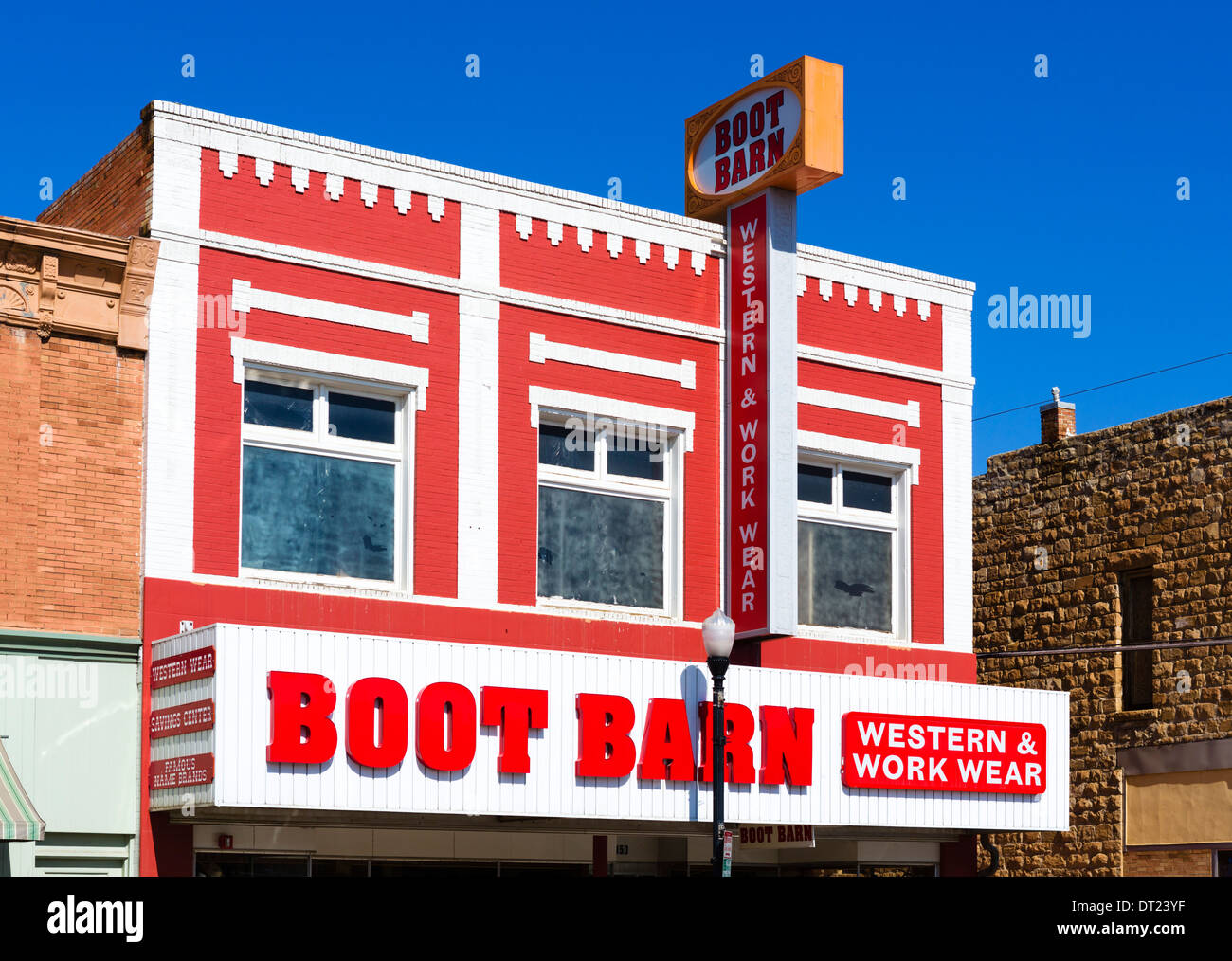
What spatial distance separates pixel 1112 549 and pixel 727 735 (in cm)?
1284

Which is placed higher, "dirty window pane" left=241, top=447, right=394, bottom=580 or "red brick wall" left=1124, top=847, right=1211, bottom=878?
"dirty window pane" left=241, top=447, right=394, bottom=580

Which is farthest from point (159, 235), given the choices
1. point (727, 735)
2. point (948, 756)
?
point (948, 756)

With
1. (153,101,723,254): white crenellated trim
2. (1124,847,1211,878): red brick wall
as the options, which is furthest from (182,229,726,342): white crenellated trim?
(1124,847,1211,878): red brick wall

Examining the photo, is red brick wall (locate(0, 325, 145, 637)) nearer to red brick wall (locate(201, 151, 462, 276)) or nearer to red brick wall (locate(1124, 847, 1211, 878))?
red brick wall (locate(201, 151, 462, 276))

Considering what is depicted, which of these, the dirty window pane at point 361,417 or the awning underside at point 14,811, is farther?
the dirty window pane at point 361,417

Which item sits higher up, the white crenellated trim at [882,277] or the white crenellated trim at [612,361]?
the white crenellated trim at [882,277]

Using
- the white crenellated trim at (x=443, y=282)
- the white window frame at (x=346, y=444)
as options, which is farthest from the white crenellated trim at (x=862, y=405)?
the white window frame at (x=346, y=444)

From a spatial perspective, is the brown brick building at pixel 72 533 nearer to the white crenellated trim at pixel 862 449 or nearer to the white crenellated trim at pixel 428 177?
the white crenellated trim at pixel 428 177

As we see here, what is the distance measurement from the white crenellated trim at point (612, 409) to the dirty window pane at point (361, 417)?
171 centimetres

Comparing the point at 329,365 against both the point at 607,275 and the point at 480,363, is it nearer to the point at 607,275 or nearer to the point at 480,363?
the point at 480,363

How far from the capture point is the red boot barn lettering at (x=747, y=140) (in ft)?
67.8

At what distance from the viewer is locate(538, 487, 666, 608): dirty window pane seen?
20000 mm

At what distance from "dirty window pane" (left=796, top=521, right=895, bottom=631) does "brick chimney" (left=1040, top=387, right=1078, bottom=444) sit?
927cm

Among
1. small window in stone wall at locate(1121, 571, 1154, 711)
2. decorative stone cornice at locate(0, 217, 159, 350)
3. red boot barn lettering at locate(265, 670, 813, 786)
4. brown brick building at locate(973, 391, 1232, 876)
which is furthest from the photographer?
small window in stone wall at locate(1121, 571, 1154, 711)
